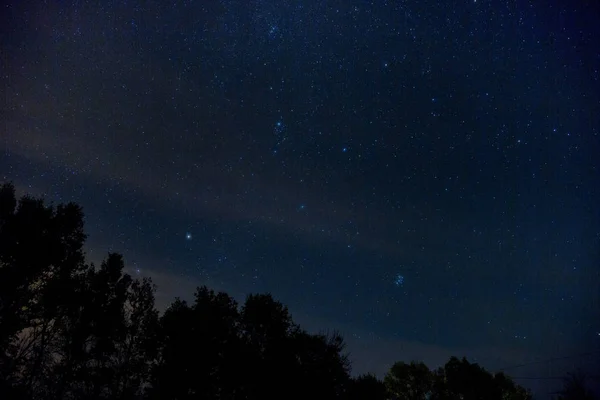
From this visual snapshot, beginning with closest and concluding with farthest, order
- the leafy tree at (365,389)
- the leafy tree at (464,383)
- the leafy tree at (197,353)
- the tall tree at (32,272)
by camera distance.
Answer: the tall tree at (32,272) → the leafy tree at (197,353) → the leafy tree at (365,389) → the leafy tree at (464,383)

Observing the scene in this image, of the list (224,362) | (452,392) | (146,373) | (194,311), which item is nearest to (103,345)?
(146,373)

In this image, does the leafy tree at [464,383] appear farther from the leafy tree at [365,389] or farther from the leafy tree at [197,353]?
the leafy tree at [197,353]

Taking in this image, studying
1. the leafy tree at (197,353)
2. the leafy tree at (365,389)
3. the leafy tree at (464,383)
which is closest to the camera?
the leafy tree at (197,353)

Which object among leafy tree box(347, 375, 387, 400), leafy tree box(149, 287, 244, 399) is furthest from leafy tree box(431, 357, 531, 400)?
leafy tree box(149, 287, 244, 399)

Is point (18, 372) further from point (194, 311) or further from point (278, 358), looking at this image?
point (278, 358)

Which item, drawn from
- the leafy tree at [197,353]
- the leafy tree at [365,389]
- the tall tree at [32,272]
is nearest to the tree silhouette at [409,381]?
the leafy tree at [365,389]

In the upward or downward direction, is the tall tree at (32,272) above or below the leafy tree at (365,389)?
above

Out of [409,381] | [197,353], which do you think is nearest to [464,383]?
[409,381]

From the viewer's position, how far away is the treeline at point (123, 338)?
2352 centimetres

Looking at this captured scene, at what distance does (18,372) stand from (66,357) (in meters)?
3.24

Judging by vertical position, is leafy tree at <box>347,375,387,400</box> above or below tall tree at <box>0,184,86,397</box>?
below

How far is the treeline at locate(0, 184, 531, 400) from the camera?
2352 centimetres

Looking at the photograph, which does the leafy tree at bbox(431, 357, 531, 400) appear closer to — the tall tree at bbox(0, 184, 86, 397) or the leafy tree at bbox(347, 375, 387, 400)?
the leafy tree at bbox(347, 375, 387, 400)

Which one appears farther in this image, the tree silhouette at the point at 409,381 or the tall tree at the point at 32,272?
the tree silhouette at the point at 409,381
